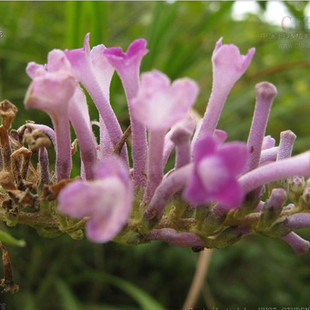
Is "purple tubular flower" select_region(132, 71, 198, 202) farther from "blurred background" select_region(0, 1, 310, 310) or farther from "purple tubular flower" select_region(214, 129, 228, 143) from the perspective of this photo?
"blurred background" select_region(0, 1, 310, 310)

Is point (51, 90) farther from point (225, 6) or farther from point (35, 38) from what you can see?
point (35, 38)

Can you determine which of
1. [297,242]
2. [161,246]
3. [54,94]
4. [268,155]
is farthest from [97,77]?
[161,246]

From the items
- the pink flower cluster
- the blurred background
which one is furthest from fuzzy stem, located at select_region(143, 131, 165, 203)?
the blurred background

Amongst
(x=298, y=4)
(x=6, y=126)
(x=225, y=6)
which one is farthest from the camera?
(x=298, y=4)

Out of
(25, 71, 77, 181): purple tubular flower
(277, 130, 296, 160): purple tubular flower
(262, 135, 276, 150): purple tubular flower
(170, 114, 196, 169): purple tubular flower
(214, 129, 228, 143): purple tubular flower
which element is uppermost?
(25, 71, 77, 181): purple tubular flower

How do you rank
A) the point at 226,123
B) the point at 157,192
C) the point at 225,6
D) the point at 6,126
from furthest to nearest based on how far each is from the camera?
the point at 226,123 → the point at 225,6 → the point at 6,126 → the point at 157,192

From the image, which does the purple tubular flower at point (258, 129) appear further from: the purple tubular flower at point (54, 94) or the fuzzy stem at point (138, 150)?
the purple tubular flower at point (54, 94)

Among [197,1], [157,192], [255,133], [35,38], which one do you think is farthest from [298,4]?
[157,192]

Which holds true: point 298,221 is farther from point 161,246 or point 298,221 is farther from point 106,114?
point 161,246
